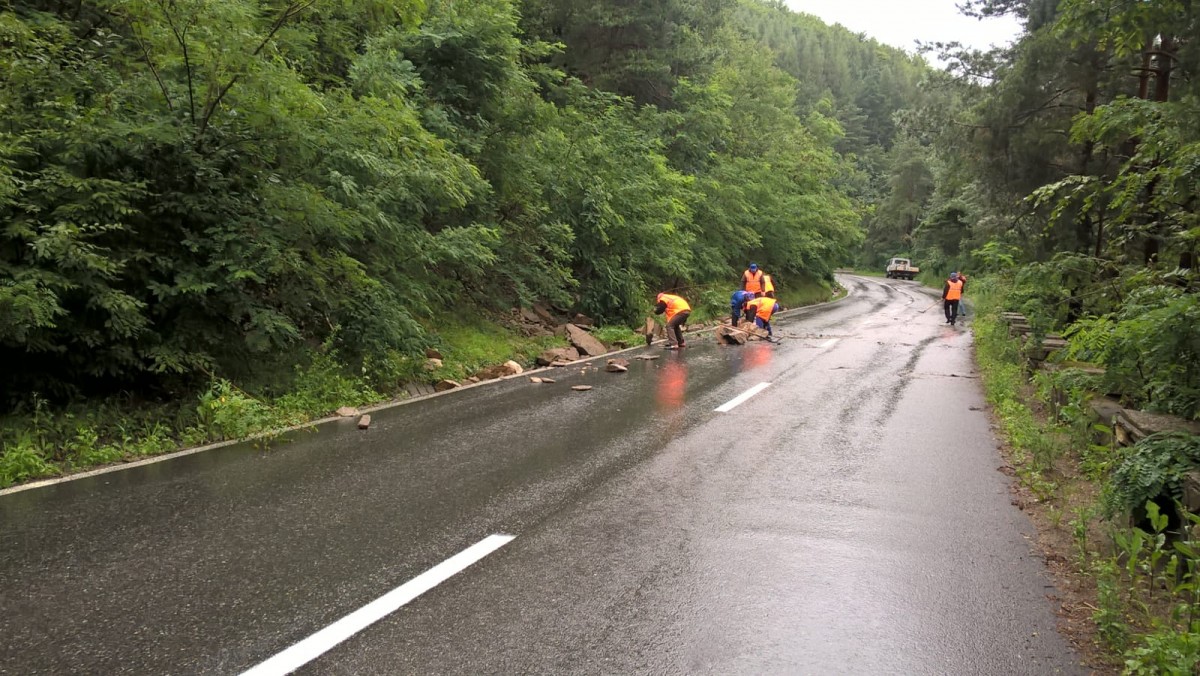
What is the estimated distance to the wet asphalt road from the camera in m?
3.31

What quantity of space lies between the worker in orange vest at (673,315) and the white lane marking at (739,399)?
4.97m

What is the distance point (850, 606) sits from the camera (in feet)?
12.6

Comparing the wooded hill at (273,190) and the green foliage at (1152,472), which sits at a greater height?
the wooded hill at (273,190)

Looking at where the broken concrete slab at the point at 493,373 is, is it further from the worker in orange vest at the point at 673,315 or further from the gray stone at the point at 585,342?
the worker in orange vest at the point at 673,315

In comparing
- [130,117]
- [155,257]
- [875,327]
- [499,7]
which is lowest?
[875,327]

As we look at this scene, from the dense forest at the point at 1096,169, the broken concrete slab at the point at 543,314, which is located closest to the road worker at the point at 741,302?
the broken concrete slab at the point at 543,314

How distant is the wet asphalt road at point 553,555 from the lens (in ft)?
10.9

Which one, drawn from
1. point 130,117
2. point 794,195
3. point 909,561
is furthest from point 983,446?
point 794,195

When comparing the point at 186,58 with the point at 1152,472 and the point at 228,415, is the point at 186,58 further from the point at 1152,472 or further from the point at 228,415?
the point at 1152,472

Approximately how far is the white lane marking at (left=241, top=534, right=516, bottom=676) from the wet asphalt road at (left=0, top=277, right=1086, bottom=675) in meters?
0.06

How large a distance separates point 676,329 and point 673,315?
0.32m

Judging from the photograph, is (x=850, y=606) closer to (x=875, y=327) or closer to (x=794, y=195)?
(x=875, y=327)

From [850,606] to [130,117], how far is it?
8470 mm

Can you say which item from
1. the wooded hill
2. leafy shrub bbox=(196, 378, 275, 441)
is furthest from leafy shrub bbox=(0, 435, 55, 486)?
leafy shrub bbox=(196, 378, 275, 441)
